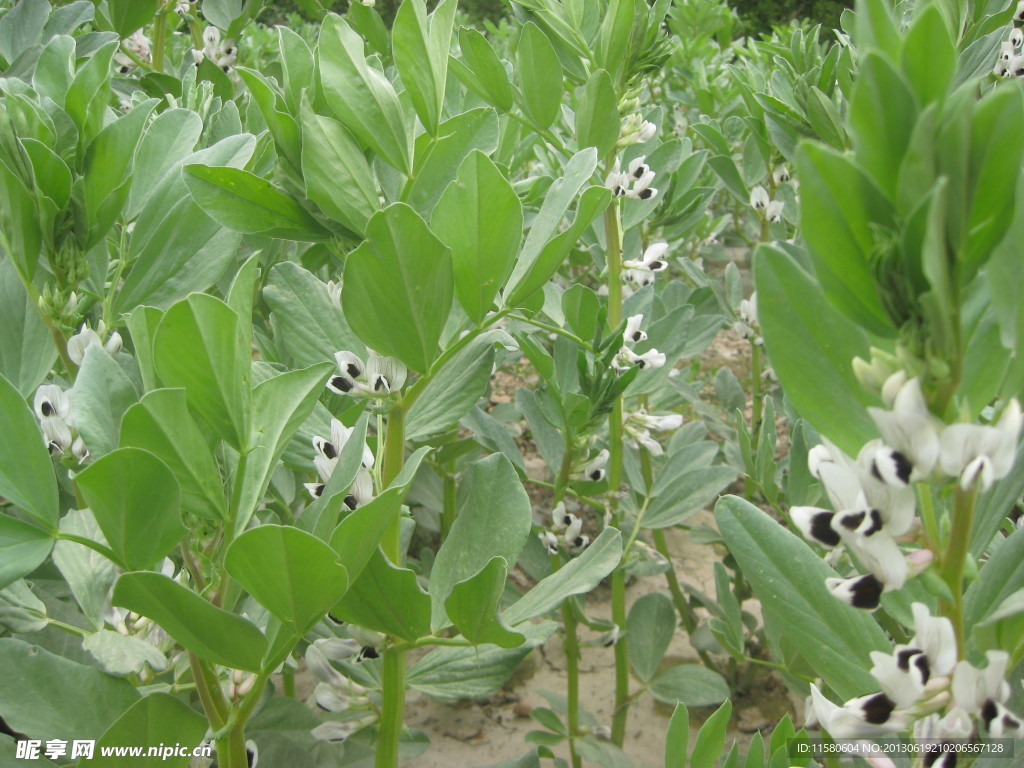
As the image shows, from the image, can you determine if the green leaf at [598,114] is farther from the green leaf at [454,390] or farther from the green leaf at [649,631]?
the green leaf at [649,631]

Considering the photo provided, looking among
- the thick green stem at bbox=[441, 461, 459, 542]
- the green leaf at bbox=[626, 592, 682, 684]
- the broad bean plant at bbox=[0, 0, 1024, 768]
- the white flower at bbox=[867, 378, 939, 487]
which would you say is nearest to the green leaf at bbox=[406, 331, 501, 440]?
the broad bean plant at bbox=[0, 0, 1024, 768]

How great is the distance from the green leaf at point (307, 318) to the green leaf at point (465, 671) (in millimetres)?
321

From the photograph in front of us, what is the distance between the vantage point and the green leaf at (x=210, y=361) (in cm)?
55

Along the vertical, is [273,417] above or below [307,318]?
below

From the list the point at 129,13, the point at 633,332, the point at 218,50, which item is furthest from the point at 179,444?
the point at 218,50

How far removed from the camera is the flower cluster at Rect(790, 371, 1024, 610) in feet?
1.29

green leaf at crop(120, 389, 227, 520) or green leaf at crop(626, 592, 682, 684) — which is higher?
green leaf at crop(120, 389, 227, 520)

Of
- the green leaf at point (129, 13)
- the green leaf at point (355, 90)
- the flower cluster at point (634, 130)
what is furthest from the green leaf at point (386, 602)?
the green leaf at point (129, 13)

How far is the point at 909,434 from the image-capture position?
0.40m

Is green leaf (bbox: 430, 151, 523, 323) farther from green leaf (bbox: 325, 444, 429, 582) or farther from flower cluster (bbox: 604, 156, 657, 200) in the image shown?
flower cluster (bbox: 604, 156, 657, 200)

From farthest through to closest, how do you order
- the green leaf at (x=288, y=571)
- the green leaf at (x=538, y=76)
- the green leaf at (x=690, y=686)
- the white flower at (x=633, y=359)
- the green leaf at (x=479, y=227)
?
the green leaf at (x=690, y=686) → the white flower at (x=633, y=359) → the green leaf at (x=538, y=76) → the green leaf at (x=479, y=227) → the green leaf at (x=288, y=571)

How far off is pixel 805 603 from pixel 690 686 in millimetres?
933

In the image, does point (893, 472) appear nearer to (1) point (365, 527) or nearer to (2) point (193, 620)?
(1) point (365, 527)

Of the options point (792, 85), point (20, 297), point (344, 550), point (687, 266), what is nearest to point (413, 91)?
point (344, 550)
